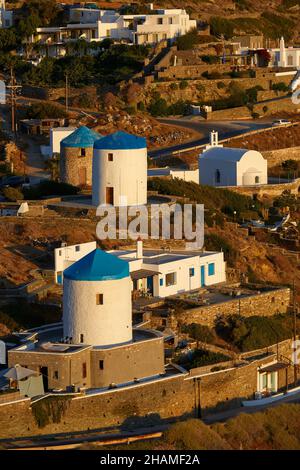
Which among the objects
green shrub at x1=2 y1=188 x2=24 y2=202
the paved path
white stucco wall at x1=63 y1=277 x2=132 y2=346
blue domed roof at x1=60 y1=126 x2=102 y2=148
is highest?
blue domed roof at x1=60 y1=126 x2=102 y2=148

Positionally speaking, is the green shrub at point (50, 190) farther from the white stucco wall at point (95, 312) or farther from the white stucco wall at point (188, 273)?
the white stucco wall at point (95, 312)

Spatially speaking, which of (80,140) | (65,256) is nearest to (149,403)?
(65,256)

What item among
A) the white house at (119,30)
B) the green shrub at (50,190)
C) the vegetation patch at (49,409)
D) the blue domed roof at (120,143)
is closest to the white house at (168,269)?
the blue domed roof at (120,143)

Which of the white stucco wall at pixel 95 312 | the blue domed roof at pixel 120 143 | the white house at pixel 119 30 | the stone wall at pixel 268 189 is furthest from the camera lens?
the white house at pixel 119 30

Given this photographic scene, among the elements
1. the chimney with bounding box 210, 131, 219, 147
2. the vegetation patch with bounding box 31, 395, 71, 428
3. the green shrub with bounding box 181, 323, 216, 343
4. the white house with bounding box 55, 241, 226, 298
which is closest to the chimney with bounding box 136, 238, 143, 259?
the white house with bounding box 55, 241, 226, 298

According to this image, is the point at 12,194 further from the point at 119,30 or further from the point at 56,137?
the point at 119,30

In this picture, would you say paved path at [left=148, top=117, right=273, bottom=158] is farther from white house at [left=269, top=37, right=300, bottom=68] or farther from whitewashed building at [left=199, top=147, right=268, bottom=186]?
white house at [left=269, top=37, right=300, bottom=68]
